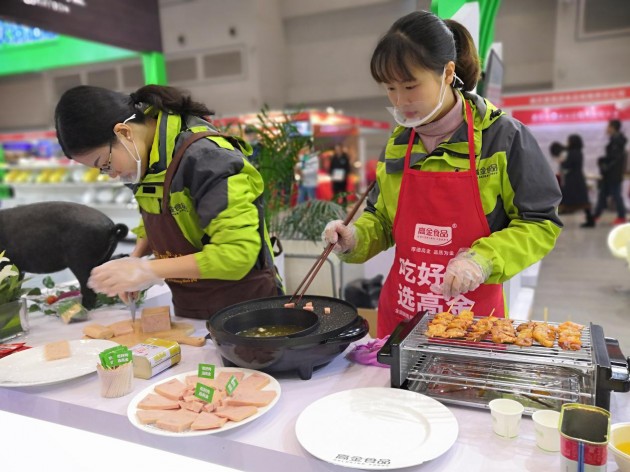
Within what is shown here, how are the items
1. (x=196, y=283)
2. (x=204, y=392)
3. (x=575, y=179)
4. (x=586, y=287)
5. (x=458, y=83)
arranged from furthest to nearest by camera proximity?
(x=575, y=179) → (x=586, y=287) → (x=196, y=283) → (x=458, y=83) → (x=204, y=392)

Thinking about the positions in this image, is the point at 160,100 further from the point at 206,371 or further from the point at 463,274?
the point at 463,274

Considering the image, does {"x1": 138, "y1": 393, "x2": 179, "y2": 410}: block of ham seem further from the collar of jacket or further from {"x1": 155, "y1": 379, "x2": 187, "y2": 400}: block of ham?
the collar of jacket

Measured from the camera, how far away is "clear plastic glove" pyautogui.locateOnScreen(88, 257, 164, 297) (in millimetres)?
1487

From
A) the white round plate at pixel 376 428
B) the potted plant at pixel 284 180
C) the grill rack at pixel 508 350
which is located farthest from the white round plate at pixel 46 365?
the potted plant at pixel 284 180

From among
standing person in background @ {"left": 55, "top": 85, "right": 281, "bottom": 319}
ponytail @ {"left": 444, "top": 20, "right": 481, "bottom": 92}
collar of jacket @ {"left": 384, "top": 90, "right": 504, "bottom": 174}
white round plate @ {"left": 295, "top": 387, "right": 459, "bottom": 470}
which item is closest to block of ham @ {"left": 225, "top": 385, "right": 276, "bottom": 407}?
white round plate @ {"left": 295, "top": 387, "right": 459, "bottom": 470}

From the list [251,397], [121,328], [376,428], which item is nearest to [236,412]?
[251,397]

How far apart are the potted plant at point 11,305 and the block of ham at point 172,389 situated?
0.87m

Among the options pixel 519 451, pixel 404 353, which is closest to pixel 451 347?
pixel 404 353

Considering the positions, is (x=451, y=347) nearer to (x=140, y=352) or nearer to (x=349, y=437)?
(x=349, y=437)

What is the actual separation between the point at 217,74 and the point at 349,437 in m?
13.6

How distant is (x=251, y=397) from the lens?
1202 millimetres

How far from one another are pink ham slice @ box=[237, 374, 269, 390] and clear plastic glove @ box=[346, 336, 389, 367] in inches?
11.7

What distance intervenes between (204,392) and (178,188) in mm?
757

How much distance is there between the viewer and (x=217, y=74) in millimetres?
13484
